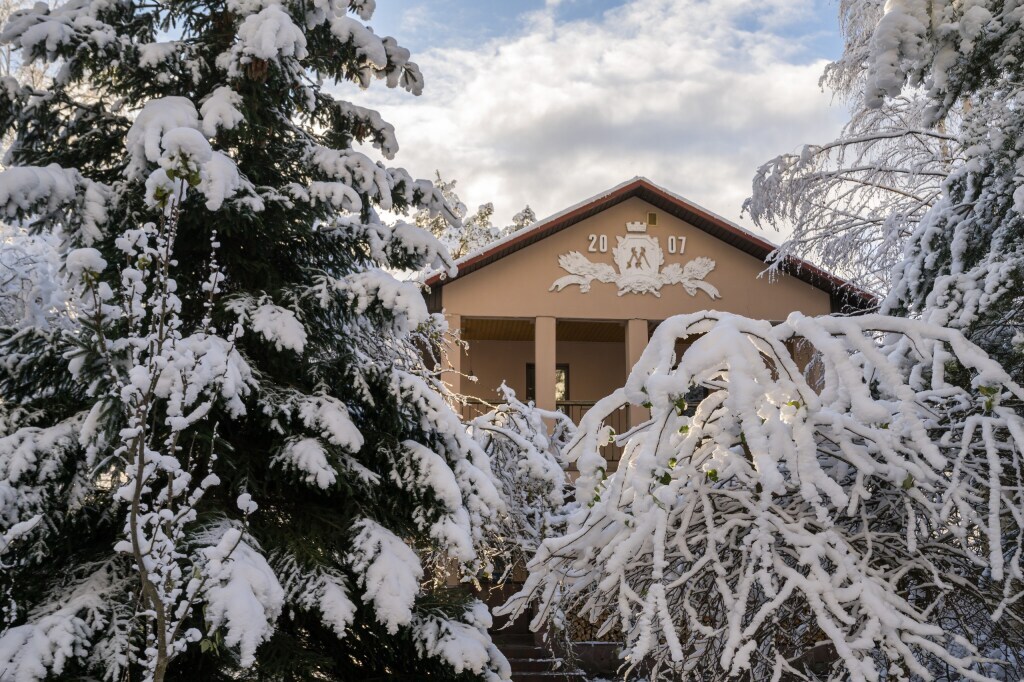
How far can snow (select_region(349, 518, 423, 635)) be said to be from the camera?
431 cm

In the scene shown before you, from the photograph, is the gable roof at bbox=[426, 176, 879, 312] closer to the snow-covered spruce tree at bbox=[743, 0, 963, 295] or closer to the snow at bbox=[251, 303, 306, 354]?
the snow-covered spruce tree at bbox=[743, 0, 963, 295]

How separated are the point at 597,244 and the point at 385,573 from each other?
9.74 meters

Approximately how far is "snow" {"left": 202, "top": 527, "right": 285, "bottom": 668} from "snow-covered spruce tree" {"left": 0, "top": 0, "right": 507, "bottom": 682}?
12 mm

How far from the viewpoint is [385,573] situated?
4414 mm

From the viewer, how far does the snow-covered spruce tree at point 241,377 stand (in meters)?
4.03

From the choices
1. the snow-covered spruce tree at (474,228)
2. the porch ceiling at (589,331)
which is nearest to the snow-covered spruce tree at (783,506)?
the porch ceiling at (589,331)

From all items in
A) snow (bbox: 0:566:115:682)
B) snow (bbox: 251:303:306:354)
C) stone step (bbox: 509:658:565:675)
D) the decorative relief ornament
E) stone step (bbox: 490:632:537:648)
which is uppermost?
the decorative relief ornament

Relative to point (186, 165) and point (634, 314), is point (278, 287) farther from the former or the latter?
point (634, 314)

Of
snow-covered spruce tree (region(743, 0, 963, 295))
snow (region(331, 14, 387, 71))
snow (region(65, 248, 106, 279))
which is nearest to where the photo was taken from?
snow (region(65, 248, 106, 279))

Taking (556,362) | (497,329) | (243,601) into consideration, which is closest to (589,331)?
(556,362)

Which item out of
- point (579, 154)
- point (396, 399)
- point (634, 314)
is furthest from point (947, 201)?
point (579, 154)

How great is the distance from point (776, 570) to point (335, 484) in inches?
109

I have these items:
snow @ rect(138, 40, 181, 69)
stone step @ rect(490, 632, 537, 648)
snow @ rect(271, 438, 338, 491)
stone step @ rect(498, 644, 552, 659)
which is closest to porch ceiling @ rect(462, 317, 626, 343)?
stone step @ rect(490, 632, 537, 648)

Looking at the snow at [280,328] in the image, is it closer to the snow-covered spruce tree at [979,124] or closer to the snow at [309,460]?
the snow at [309,460]
